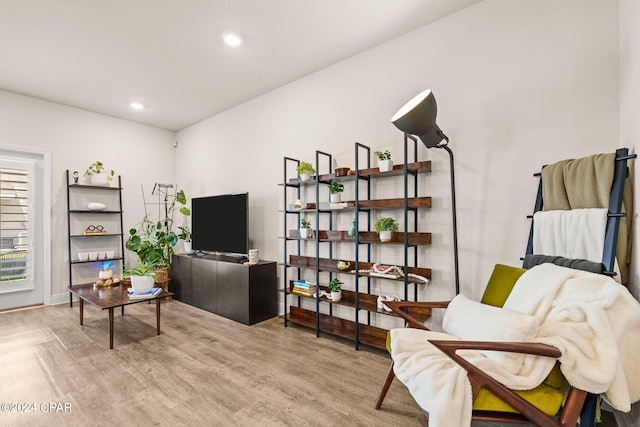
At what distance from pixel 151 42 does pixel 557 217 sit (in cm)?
351

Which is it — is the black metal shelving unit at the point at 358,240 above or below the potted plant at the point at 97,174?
below

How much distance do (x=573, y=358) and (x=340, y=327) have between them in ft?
6.44

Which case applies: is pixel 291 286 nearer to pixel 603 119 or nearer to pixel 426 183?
pixel 426 183

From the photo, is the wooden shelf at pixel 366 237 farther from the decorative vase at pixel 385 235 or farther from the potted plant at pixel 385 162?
the potted plant at pixel 385 162

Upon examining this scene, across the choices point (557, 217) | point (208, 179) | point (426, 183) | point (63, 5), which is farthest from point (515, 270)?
point (208, 179)

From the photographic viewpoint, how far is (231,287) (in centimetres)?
353

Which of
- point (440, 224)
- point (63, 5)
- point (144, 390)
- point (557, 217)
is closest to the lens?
point (557, 217)

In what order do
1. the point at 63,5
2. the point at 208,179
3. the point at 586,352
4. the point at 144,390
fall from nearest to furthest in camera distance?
the point at 586,352, the point at 144,390, the point at 63,5, the point at 208,179

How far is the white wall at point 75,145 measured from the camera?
12.9ft

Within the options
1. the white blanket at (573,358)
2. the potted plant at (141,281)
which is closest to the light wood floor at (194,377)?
the potted plant at (141,281)

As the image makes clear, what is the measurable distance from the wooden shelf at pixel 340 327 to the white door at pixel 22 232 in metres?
3.61

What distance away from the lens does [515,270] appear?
1844 mm

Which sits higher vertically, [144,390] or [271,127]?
[271,127]

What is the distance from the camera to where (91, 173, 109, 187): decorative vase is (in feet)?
14.3
